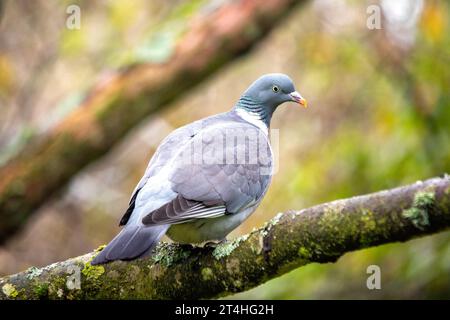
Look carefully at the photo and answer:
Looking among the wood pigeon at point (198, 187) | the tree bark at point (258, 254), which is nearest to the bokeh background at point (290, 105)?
the wood pigeon at point (198, 187)

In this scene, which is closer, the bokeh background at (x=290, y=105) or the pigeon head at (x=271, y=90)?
the pigeon head at (x=271, y=90)

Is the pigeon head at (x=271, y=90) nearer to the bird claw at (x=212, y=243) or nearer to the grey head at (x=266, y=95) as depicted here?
the grey head at (x=266, y=95)

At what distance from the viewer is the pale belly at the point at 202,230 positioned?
12.9 feet

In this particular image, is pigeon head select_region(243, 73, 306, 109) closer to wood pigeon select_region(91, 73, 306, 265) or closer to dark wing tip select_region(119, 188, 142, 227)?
wood pigeon select_region(91, 73, 306, 265)

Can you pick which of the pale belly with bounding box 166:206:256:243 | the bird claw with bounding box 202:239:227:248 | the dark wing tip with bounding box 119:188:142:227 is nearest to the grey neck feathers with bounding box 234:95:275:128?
the pale belly with bounding box 166:206:256:243

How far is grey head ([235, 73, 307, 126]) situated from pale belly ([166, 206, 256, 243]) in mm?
1246

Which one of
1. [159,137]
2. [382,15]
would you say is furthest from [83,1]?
[382,15]

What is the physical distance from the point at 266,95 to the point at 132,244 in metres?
2.16

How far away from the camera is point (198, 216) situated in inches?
148

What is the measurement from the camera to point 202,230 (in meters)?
3.96

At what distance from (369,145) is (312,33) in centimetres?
275

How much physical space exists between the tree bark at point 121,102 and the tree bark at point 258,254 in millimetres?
2799

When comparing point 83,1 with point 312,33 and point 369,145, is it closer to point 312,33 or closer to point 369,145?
point 312,33

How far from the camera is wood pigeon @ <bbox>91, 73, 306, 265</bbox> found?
3.53 metres
